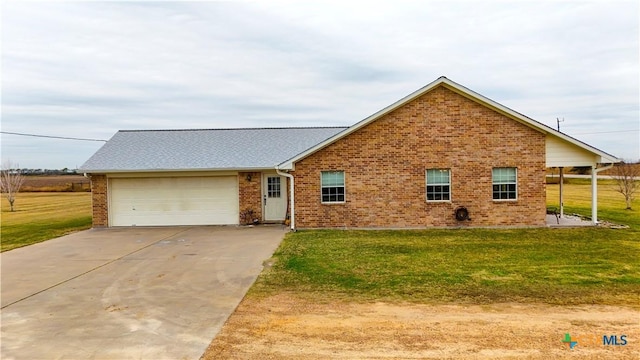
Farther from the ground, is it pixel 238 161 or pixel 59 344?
pixel 238 161

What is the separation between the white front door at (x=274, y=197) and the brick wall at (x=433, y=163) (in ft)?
8.79

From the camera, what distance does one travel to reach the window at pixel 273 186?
19.8 metres

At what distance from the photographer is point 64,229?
20.1 meters

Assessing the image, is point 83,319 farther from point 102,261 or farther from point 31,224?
point 31,224

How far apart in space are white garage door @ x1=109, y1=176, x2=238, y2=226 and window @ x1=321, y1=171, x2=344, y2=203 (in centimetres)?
452

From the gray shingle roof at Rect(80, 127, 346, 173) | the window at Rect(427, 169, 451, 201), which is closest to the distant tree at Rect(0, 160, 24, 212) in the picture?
the gray shingle roof at Rect(80, 127, 346, 173)

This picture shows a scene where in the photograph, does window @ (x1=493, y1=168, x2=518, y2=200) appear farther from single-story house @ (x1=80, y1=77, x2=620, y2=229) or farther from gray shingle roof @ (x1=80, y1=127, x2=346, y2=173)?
gray shingle roof @ (x1=80, y1=127, x2=346, y2=173)

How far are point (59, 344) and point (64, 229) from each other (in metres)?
15.6

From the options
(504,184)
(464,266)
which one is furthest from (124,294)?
(504,184)

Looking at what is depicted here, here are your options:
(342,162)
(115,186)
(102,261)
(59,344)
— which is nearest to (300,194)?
(342,162)

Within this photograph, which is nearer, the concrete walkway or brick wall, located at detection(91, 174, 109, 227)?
the concrete walkway

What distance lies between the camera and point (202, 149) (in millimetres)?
21469

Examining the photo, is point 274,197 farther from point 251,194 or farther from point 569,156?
point 569,156

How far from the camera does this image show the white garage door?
20.0 m
